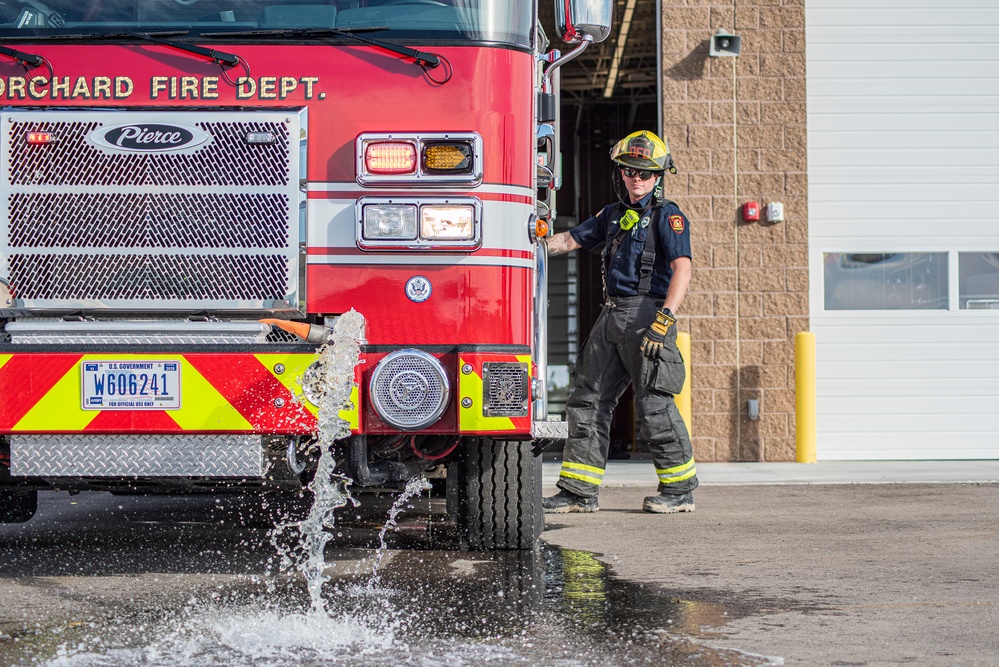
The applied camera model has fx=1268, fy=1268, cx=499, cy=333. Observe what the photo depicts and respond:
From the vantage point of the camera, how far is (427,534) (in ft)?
20.6

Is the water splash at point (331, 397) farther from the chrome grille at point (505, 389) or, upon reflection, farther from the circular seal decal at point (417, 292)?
the chrome grille at point (505, 389)

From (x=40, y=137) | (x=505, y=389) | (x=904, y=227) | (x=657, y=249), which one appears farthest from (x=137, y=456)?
(x=904, y=227)

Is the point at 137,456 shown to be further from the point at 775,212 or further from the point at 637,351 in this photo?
the point at 775,212

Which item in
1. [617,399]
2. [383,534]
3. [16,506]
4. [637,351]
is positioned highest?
[637,351]

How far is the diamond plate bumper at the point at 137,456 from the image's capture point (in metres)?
4.66

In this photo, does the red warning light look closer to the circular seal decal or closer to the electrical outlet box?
the circular seal decal

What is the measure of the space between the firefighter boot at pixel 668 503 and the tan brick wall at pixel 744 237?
354cm

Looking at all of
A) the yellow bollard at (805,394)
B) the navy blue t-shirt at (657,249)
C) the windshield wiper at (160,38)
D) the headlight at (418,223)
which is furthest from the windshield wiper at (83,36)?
the yellow bollard at (805,394)

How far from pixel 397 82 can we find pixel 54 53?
1357mm

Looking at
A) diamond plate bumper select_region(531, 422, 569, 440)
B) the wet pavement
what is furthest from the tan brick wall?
diamond plate bumper select_region(531, 422, 569, 440)

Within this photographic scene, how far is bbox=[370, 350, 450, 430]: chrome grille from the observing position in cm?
470

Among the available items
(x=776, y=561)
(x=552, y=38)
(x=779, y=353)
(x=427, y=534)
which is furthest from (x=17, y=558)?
(x=552, y=38)

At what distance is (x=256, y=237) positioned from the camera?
486 cm

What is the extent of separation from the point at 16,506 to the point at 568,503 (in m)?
2.91
